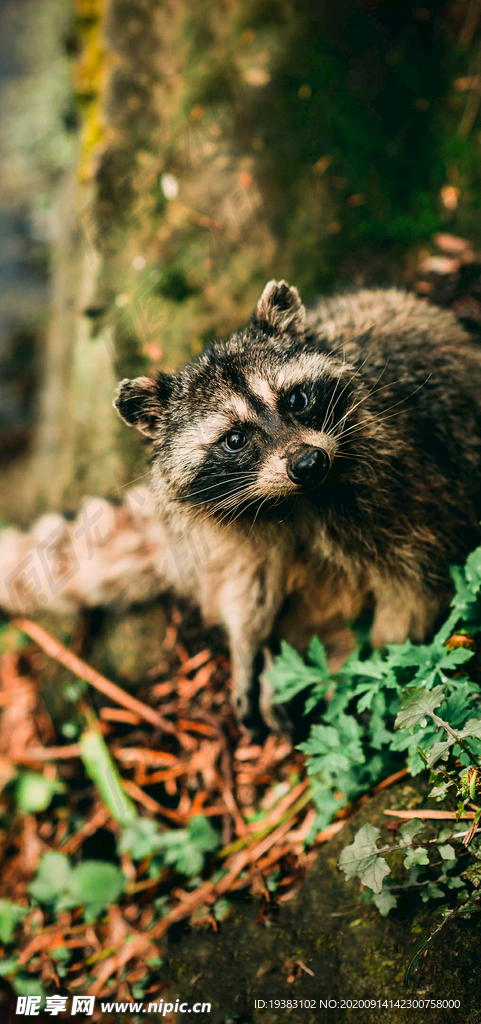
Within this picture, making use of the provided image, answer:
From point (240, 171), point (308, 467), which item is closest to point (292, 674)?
point (308, 467)

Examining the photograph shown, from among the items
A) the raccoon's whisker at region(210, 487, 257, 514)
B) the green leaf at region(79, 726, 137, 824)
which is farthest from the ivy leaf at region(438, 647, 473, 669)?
the green leaf at region(79, 726, 137, 824)

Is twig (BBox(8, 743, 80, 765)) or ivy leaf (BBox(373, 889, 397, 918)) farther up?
twig (BBox(8, 743, 80, 765))

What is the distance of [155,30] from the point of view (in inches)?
153

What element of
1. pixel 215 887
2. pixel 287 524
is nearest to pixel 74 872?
pixel 215 887

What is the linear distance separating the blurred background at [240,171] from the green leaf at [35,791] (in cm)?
161

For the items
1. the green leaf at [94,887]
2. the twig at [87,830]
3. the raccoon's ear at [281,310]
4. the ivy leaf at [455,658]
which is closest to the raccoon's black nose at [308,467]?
the raccoon's ear at [281,310]

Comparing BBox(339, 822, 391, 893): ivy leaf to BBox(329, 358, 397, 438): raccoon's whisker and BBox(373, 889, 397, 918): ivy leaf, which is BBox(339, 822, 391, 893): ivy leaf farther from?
BBox(329, 358, 397, 438): raccoon's whisker

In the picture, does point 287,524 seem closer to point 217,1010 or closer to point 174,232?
point 217,1010

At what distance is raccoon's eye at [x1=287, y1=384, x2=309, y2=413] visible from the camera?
2.29m

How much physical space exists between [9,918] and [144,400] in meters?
2.40

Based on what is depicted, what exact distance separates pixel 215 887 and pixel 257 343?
2228 mm

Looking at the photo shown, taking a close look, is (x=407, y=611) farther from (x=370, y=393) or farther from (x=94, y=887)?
(x=94, y=887)

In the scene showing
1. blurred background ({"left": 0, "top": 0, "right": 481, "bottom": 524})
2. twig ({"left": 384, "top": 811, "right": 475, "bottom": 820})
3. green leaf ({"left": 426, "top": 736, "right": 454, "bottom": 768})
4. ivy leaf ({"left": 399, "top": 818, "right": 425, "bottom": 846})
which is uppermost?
blurred background ({"left": 0, "top": 0, "right": 481, "bottom": 524})

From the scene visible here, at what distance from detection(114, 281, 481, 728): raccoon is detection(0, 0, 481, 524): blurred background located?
3.07 feet
